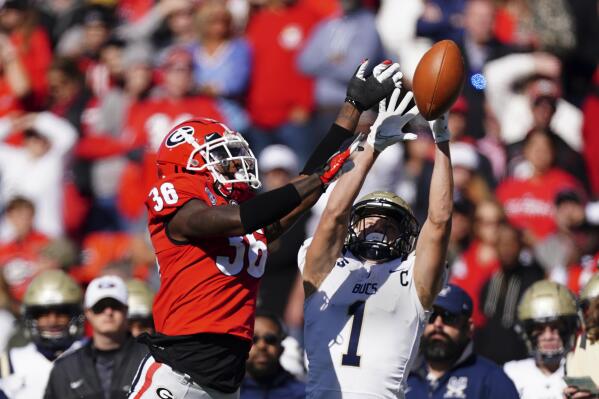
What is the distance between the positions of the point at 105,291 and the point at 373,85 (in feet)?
9.03

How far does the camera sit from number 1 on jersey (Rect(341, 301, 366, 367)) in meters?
6.62

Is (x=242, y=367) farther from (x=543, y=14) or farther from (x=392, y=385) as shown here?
(x=543, y=14)

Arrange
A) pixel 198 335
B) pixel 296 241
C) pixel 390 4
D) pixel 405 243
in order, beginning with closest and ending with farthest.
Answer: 1. pixel 198 335
2. pixel 405 243
3. pixel 296 241
4. pixel 390 4

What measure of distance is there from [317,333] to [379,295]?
1.11ft

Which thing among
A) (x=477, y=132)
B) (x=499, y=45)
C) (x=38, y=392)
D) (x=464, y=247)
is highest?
(x=499, y=45)

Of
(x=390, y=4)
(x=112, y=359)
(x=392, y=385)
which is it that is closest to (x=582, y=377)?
(x=392, y=385)

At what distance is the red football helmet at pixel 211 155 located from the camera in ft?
21.6

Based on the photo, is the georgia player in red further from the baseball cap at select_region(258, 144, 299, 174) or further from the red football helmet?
the baseball cap at select_region(258, 144, 299, 174)

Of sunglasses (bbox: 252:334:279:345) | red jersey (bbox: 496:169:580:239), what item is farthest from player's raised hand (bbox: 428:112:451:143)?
red jersey (bbox: 496:169:580:239)

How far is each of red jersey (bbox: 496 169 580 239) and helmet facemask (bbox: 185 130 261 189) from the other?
17.2 feet

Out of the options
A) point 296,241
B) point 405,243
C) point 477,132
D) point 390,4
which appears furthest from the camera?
point 390,4

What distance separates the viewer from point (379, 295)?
21.9 feet

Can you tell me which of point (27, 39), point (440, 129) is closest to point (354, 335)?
point (440, 129)

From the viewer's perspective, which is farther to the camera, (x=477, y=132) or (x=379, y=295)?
(x=477, y=132)
